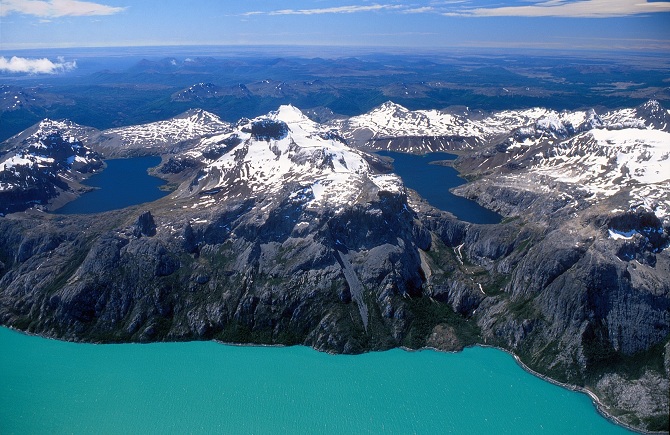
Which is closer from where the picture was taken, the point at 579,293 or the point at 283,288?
the point at 579,293

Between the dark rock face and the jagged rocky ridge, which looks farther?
the dark rock face

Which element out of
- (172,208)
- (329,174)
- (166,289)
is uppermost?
(329,174)

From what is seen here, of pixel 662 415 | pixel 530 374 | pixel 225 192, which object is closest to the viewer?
pixel 662 415

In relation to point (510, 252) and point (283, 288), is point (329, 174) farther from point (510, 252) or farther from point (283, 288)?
point (510, 252)

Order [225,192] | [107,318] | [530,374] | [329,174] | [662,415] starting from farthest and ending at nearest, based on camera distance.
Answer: [225,192] → [329,174] → [107,318] → [530,374] → [662,415]

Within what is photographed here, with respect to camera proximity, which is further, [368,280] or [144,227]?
[144,227]

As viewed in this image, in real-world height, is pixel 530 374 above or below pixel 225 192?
below

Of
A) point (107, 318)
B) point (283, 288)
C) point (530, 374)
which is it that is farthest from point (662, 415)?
point (107, 318)

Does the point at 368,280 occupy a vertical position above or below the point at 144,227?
below

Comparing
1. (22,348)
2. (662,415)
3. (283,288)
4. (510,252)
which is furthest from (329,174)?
(662,415)

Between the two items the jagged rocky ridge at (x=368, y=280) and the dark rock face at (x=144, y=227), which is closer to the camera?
the jagged rocky ridge at (x=368, y=280)
